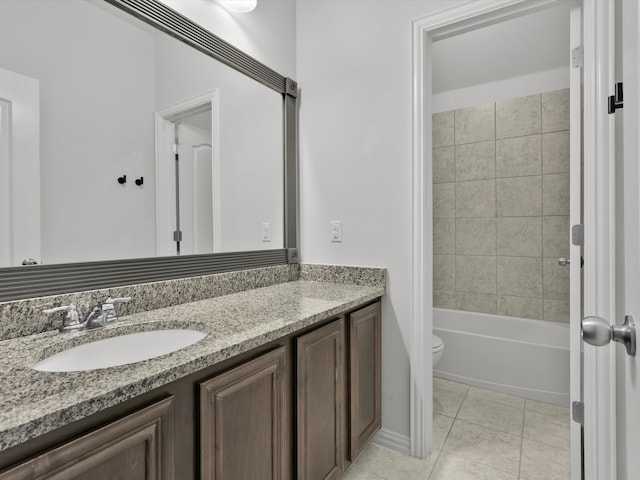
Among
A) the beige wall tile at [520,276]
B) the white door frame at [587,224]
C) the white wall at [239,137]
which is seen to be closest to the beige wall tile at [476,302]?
the beige wall tile at [520,276]

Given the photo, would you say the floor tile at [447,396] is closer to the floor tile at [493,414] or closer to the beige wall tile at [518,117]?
the floor tile at [493,414]

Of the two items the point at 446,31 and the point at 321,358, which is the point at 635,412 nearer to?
the point at 321,358

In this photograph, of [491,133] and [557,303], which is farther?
[491,133]

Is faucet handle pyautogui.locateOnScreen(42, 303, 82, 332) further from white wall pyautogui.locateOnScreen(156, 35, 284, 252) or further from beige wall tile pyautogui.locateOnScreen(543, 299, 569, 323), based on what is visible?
beige wall tile pyautogui.locateOnScreen(543, 299, 569, 323)

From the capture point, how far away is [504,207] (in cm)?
292

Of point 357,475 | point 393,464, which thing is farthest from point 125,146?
point 393,464

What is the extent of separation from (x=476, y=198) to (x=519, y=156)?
1.51ft

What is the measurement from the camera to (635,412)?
1.92 ft

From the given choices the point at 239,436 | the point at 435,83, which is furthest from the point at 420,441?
the point at 435,83

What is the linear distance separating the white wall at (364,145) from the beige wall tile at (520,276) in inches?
64.7

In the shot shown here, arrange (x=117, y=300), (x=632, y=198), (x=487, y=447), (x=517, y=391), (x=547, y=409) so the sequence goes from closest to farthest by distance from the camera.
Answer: (x=632, y=198) < (x=117, y=300) < (x=487, y=447) < (x=547, y=409) < (x=517, y=391)

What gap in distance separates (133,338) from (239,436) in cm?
45

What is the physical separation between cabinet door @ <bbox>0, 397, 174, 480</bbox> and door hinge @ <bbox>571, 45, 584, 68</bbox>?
1880mm

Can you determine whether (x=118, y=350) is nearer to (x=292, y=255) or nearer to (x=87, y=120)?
(x=87, y=120)
